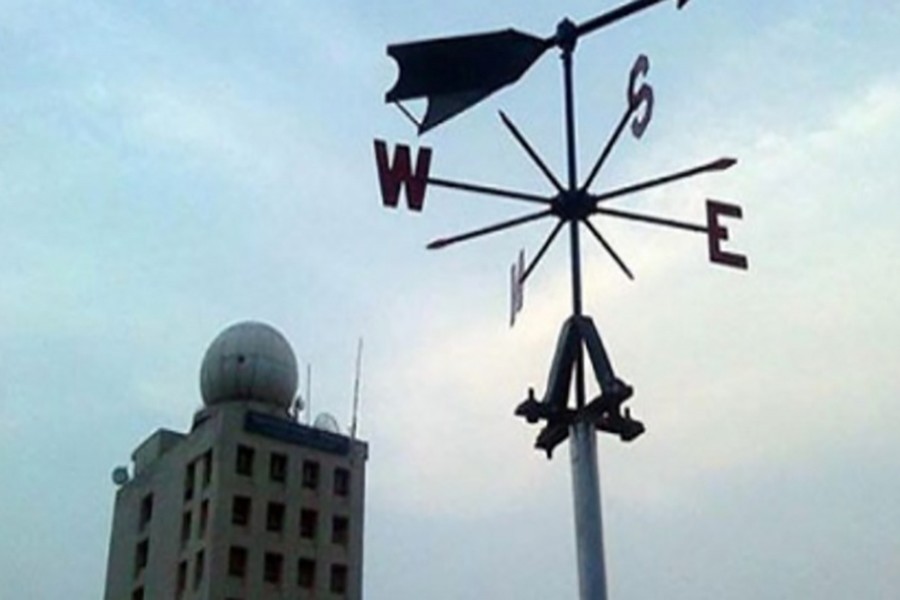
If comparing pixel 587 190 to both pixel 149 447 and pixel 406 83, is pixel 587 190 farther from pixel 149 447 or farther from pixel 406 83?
pixel 149 447

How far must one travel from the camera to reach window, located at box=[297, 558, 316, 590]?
56906mm

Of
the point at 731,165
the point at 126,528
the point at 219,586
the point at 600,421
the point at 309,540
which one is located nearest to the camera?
the point at 600,421

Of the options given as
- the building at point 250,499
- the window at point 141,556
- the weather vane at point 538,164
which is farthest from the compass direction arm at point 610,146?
the window at point 141,556

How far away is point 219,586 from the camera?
176 ft

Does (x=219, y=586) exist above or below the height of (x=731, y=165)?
above

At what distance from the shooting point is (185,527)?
5775cm

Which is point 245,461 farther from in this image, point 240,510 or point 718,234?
point 718,234

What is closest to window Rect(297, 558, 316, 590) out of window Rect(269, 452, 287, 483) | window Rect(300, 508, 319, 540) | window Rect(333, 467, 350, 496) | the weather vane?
window Rect(300, 508, 319, 540)

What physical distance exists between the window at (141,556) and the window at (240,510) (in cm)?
687

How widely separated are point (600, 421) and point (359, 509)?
4901 centimetres

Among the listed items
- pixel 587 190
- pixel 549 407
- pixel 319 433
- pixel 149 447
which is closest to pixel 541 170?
pixel 587 190

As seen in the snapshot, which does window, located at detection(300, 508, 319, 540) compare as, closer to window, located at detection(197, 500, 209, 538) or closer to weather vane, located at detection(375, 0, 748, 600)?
window, located at detection(197, 500, 209, 538)

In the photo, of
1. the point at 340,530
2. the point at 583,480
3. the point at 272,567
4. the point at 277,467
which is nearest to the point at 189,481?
the point at 277,467

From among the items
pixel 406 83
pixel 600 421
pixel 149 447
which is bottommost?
pixel 600 421
